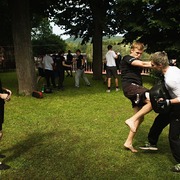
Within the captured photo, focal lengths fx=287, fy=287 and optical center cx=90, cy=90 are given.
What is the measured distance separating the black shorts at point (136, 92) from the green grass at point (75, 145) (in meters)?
1.03

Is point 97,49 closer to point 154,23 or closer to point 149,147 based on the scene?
point 154,23

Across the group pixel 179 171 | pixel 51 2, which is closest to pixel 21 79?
pixel 51 2

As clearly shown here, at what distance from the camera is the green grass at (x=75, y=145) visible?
A: 4684mm

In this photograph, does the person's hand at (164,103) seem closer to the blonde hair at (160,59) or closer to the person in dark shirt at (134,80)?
the blonde hair at (160,59)

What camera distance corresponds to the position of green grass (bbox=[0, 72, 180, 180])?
4684 millimetres

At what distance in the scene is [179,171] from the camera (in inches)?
183

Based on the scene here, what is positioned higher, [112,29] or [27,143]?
[112,29]

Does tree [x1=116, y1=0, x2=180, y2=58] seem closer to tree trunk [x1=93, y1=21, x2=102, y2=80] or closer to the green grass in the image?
tree trunk [x1=93, y1=21, x2=102, y2=80]

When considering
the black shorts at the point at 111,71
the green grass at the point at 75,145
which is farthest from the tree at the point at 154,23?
the green grass at the point at 75,145

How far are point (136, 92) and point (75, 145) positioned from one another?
5.75 feet

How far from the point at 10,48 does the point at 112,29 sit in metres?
13.0

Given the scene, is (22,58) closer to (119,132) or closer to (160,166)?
(119,132)

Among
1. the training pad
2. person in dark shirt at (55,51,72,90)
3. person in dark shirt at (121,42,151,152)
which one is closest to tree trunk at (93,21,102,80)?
person in dark shirt at (55,51,72,90)

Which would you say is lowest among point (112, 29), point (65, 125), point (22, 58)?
point (65, 125)
